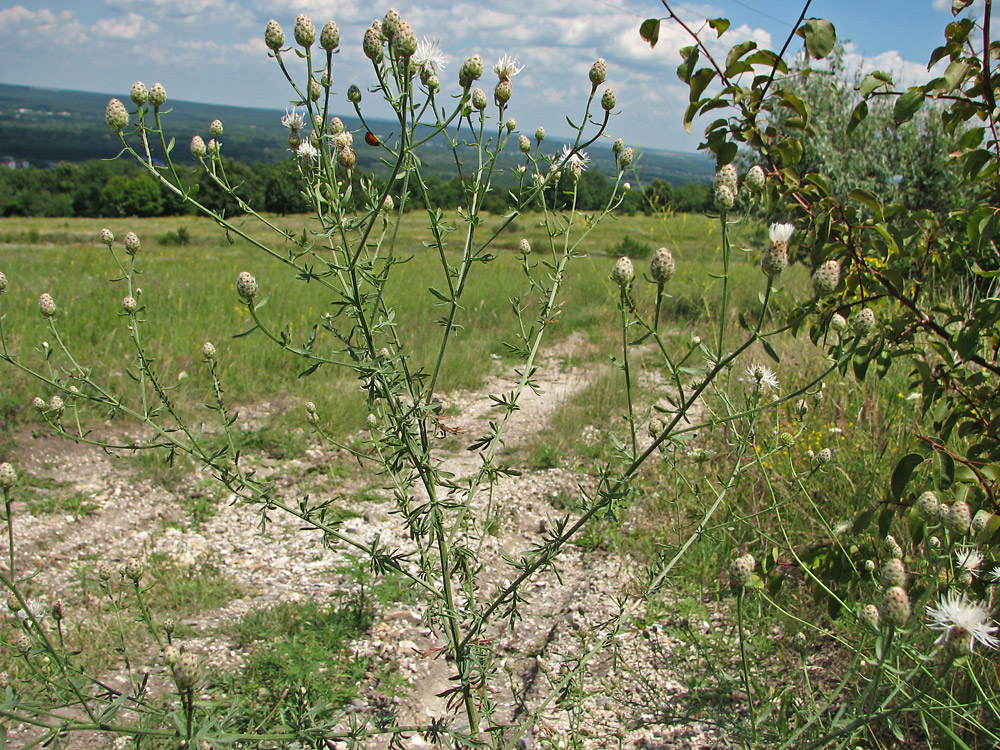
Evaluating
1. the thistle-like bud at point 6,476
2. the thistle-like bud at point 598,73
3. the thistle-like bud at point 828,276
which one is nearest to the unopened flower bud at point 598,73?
the thistle-like bud at point 598,73

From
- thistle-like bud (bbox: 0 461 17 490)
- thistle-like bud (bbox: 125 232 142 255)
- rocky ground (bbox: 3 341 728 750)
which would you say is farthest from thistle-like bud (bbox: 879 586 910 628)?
thistle-like bud (bbox: 125 232 142 255)

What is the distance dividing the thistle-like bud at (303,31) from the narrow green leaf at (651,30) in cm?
83

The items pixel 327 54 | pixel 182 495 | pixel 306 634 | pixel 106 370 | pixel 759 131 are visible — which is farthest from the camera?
pixel 106 370

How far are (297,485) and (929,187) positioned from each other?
9.06 metres

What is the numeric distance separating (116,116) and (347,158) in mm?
558

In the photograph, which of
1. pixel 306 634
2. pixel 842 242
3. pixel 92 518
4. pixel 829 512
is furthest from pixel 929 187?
pixel 92 518

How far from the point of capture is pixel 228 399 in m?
5.36

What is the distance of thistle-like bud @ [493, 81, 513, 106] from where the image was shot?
5.91ft

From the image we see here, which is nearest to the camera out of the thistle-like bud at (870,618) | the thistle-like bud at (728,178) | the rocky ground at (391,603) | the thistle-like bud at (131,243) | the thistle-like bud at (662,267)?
the thistle-like bud at (870,618)

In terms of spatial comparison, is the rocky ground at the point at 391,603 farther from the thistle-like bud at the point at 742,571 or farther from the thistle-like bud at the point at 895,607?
the thistle-like bud at the point at 895,607

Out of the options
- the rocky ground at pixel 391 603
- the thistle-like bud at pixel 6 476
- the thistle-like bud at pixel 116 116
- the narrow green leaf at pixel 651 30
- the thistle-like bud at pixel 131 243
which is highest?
the narrow green leaf at pixel 651 30

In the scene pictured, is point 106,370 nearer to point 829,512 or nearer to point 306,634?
point 306,634

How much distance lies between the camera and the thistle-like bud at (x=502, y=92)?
5.91ft

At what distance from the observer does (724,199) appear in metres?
1.38
